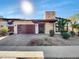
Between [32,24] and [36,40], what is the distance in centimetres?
28

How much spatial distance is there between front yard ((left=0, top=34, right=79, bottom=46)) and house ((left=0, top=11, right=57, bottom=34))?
84mm

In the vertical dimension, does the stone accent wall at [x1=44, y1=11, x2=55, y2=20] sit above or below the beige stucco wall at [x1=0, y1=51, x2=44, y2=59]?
above

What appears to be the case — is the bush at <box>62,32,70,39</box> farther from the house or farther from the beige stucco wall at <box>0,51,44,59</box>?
the beige stucco wall at <box>0,51,44,59</box>

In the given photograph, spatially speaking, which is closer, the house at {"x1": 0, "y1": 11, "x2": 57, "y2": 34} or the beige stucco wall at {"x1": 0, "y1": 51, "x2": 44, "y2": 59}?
the beige stucco wall at {"x1": 0, "y1": 51, "x2": 44, "y2": 59}

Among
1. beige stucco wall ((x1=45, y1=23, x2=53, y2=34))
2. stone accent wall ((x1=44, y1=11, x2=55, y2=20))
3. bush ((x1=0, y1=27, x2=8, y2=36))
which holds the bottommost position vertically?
bush ((x1=0, y1=27, x2=8, y2=36))

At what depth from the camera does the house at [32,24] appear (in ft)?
14.4

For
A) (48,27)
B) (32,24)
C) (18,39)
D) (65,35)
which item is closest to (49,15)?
(48,27)

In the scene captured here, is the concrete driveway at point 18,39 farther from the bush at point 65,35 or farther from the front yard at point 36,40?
the bush at point 65,35

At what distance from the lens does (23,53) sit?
4.29 metres

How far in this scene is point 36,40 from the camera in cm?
447

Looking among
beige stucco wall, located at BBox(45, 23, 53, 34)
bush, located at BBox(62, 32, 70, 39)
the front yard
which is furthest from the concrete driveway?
bush, located at BBox(62, 32, 70, 39)

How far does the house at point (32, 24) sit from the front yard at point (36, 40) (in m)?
0.08

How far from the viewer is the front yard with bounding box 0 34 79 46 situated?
445 cm

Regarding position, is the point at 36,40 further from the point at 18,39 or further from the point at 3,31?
the point at 3,31
